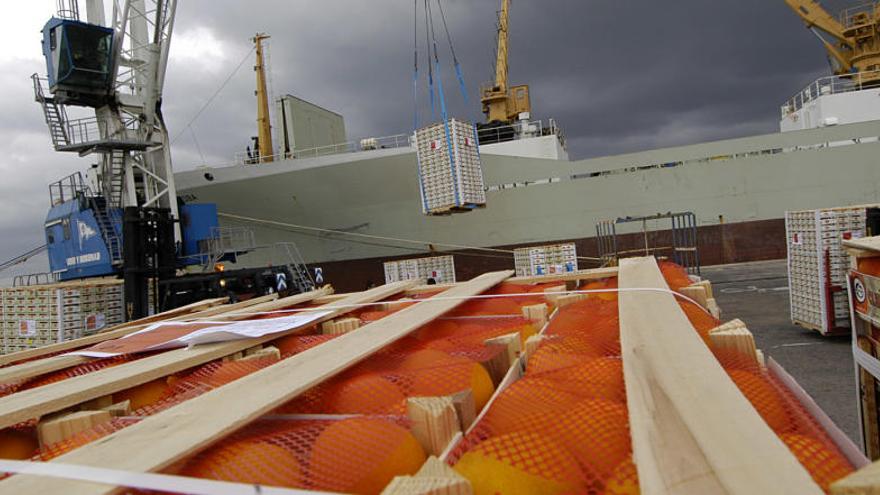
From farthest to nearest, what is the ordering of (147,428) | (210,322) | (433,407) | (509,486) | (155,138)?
(155,138) < (210,322) < (433,407) < (147,428) < (509,486)

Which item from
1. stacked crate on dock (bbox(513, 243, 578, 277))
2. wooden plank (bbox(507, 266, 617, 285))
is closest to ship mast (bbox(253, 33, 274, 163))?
stacked crate on dock (bbox(513, 243, 578, 277))

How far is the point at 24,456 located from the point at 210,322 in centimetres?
145

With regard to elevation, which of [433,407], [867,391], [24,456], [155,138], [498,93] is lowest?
[867,391]

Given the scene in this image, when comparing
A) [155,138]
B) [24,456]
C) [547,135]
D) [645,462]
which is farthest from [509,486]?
[547,135]

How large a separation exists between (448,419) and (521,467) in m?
0.28

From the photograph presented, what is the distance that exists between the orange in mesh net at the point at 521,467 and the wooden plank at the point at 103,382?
135 cm

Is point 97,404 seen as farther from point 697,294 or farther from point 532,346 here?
point 697,294

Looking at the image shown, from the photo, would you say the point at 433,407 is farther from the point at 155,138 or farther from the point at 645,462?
the point at 155,138

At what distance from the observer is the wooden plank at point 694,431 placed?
83 centimetres

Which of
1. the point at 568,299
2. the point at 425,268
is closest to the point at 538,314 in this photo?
the point at 568,299

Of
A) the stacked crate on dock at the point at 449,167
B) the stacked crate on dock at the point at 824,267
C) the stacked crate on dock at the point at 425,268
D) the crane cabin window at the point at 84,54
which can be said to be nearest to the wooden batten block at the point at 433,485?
the stacked crate on dock at the point at 824,267

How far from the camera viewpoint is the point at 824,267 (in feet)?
24.7

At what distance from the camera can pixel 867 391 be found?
2385 millimetres

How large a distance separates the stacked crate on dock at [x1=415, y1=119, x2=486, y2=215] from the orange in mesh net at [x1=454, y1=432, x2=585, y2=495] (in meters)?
11.6
